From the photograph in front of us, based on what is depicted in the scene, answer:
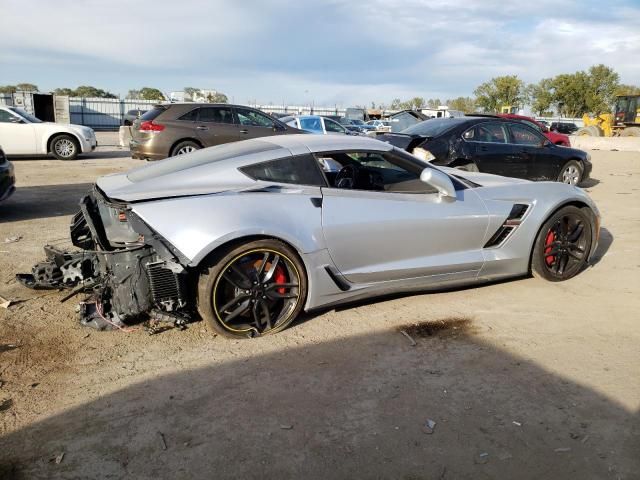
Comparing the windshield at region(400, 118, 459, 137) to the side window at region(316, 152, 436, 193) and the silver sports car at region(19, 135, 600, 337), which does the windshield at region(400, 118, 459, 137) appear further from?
the side window at region(316, 152, 436, 193)

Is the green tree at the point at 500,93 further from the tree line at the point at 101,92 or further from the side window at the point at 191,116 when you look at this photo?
the side window at the point at 191,116

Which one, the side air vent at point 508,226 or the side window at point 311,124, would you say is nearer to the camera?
the side air vent at point 508,226

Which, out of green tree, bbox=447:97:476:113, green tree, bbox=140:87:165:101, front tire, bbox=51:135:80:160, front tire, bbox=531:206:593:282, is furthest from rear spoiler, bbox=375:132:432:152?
green tree, bbox=447:97:476:113

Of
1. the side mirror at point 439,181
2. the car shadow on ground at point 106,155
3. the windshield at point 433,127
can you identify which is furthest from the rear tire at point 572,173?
the car shadow on ground at point 106,155

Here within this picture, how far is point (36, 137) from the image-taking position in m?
14.0

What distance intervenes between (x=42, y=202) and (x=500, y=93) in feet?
208

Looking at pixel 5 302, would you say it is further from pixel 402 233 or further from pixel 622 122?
pixel 622 122

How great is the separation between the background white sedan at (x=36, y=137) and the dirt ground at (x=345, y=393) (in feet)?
36.4

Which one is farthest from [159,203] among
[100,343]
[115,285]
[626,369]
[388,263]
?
[626,369]

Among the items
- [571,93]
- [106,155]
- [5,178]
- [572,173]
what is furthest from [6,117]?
[571,93]

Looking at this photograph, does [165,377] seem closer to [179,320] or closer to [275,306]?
[179,320]

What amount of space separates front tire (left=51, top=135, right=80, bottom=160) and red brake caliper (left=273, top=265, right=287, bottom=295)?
1311cm

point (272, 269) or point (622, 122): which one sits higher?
point (622, 122)

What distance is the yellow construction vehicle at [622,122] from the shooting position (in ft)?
98.1
